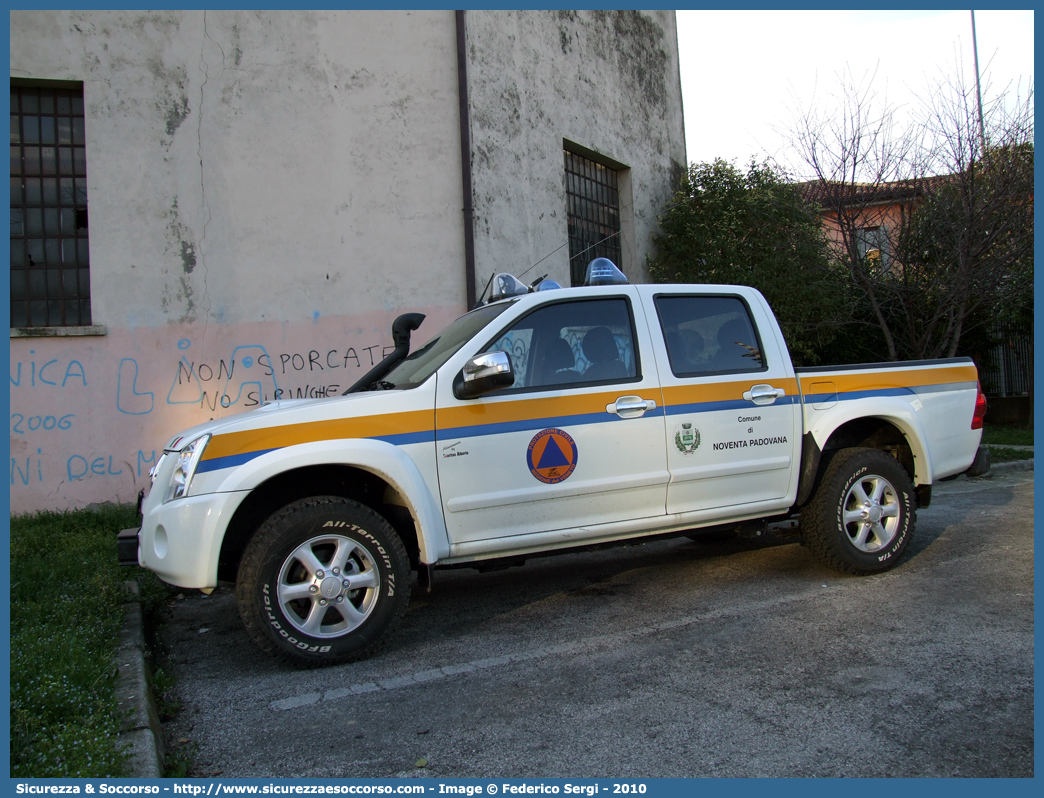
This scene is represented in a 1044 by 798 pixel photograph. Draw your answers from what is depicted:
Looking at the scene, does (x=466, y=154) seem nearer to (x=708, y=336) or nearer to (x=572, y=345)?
(x=708, y=336)

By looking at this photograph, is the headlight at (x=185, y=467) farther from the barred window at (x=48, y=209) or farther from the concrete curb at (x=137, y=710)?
the barred window at (x=48, y=209)

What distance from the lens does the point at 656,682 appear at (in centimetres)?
344

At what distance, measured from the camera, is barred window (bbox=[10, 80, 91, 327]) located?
27.2 ft

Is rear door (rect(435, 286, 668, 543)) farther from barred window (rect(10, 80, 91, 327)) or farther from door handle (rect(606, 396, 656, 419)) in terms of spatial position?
barred window (rect(10, 80, 91, 327))

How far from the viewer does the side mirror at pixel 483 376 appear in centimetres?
382

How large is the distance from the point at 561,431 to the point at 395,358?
1.41 meters

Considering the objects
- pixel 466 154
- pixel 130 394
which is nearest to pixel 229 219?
pixel 130 394

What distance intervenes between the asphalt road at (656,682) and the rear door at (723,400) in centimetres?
71

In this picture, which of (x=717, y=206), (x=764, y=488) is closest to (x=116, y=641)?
(x=764, y=488)

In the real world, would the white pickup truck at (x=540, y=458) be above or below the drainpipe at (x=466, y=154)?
below

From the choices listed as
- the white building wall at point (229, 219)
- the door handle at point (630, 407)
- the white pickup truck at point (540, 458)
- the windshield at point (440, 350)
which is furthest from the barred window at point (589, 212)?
the door handle at point (630, 407)

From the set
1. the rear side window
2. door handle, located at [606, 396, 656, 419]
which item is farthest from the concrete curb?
the rear side window

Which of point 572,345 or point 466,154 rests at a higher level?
point 466,154

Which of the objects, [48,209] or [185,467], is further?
[48,209]
